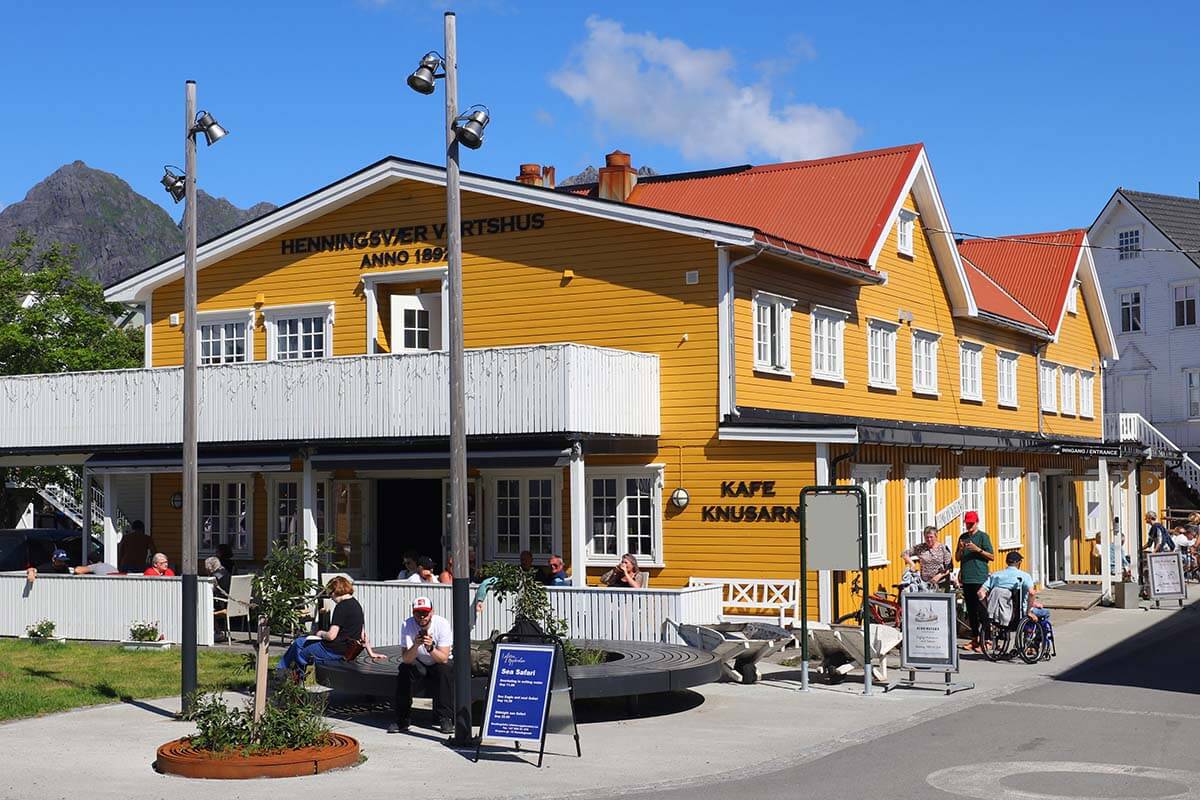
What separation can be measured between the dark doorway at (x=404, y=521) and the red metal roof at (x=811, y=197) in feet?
22.2

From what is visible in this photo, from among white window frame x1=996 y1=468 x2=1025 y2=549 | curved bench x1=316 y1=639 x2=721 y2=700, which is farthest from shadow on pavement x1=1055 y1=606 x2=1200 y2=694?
white window frame x1=996 y1=468 x2=1025 y2=549

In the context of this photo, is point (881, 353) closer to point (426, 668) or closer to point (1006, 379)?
point (1006, 379)

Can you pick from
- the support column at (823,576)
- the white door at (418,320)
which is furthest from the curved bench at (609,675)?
the white door at (418,320)

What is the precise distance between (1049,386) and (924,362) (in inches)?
356

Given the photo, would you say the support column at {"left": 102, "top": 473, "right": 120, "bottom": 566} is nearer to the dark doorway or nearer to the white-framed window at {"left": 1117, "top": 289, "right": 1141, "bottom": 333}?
the dark doorway

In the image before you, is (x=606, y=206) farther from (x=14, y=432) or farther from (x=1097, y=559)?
(x=1097, y=559)

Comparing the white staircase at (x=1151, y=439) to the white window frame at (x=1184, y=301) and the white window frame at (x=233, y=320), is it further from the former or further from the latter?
the white window frame at (x=233, y=320)

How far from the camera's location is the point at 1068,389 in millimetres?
40188

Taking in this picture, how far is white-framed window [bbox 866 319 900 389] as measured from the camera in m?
28.2

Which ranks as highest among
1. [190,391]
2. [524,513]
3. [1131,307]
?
[1131,307]

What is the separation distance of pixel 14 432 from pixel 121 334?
64.1 feet

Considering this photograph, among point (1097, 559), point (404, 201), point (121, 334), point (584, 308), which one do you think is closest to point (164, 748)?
point (584, 308)

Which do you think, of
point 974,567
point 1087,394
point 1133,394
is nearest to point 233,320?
point 974,567

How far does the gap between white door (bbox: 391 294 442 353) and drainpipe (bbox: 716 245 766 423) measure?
548cm
